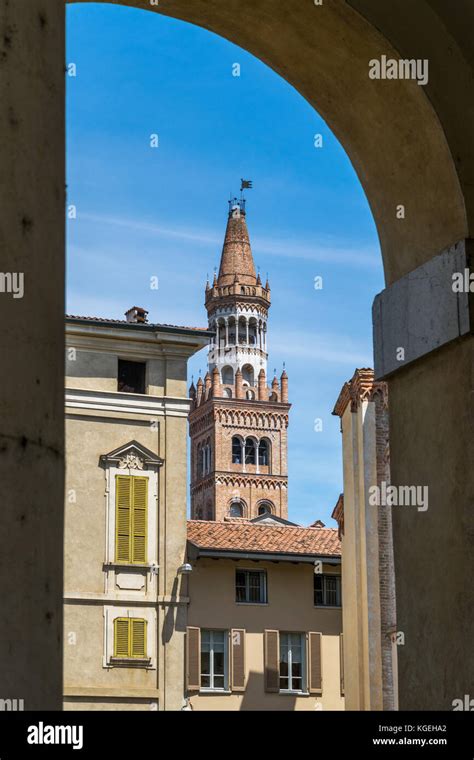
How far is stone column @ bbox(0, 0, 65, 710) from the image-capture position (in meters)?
2.99

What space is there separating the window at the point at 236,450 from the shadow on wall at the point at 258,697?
104 metres

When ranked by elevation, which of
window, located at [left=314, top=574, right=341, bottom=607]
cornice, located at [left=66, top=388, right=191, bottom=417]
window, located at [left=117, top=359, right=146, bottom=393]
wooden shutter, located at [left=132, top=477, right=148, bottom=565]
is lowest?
window, located at [left=314, top=574, right=341, bottom=607]

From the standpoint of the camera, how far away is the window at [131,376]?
41.5 metres

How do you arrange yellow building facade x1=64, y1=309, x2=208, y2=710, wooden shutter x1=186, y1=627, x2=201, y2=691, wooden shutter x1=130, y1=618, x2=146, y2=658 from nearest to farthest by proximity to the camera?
1. yellow building facade x1=64, y1=309, x2=208, y2=710
2. wooden shutter x1=130, y1=618, x2=146, y2=658
3. wooden shutter x1=186, y1=627, x2=201, y2=691

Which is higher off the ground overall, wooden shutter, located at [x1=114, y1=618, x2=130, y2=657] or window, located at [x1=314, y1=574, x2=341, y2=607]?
window, located at [x1=314, y1=574, x2=341, y2=607]

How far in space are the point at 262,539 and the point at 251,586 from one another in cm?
212

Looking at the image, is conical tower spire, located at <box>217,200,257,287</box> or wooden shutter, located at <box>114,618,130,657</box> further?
conical tower spire, located at <box>217,200,257,287</box>

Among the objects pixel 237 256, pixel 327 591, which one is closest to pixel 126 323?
pixel 327 591

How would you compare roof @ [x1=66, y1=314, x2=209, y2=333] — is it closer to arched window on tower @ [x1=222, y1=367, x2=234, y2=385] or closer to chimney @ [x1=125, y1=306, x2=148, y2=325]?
chimney @ [x1=125, y1=306, x2=148, y2=325]

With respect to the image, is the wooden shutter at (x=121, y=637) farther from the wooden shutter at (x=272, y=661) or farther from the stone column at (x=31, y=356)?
the stone column at (x=31, y=356)

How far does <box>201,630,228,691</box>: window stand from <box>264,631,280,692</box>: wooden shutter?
1558 mm

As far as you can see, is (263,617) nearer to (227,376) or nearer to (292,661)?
(292,661)

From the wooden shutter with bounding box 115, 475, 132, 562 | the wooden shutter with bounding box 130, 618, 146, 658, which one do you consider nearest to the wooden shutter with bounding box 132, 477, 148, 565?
the wooden shutter with bounding box 115, 475, 132, 562
